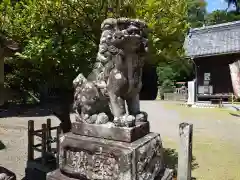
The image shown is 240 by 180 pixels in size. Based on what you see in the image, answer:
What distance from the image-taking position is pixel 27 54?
385 cm

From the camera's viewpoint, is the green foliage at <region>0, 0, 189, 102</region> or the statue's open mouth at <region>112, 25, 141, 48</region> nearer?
the statue's open mouth at <region>112, 25, 141, 48</region>

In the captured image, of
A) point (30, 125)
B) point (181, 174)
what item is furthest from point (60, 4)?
point (181, 174)

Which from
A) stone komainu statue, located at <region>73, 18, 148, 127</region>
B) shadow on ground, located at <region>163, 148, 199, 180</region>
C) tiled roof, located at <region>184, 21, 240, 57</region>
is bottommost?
shadow on ground, located at <region>163, 148, 199, 180</region>

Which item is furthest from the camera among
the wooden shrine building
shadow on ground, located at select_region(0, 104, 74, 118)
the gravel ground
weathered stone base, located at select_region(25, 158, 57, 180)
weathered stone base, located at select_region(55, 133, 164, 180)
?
the wooden shrine building

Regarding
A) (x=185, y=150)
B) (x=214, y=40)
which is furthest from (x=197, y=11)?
(x=185, y=150)

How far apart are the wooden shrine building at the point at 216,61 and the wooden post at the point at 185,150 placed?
45.2 ft

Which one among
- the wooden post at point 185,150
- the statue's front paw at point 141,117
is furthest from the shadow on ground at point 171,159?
the statue's front paw at point 141,117

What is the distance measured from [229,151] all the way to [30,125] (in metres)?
5.56

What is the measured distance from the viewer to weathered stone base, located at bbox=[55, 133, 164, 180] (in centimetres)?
260

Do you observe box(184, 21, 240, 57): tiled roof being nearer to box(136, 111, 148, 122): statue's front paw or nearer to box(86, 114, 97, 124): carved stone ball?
box(136, 111, 148, 122): statue's front paw

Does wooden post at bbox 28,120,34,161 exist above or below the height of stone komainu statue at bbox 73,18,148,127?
below

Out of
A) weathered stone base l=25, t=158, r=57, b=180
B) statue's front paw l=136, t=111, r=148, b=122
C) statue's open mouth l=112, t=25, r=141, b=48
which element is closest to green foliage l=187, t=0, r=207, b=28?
weathered stone base l=25, t=158, r=57, b=180

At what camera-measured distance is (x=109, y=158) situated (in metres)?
2.71

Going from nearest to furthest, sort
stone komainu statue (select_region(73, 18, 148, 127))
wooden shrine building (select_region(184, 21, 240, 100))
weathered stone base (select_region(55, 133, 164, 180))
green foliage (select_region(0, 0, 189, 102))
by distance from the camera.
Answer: weathered stone base (select_region(55, 133, 164, 180)) < stone komainu statue (select_region(73, 18, 148, 127)) < green foliage (select_region(0, 0, 189, 102)) < wooden shrine building (select_region(184, 21, 240, 100))
